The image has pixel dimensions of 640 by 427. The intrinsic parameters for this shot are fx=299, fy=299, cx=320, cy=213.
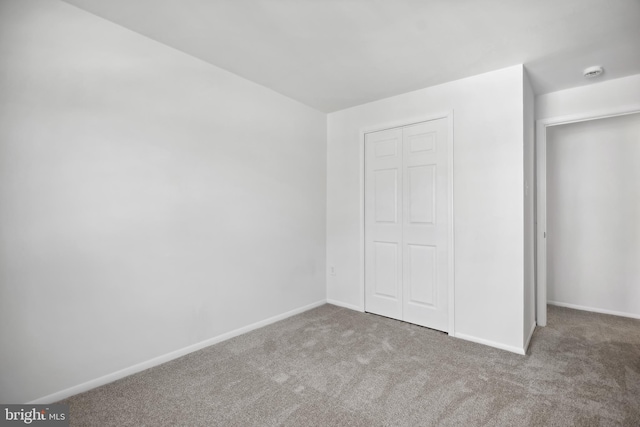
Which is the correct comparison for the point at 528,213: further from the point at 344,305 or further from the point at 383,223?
the point at 344,305

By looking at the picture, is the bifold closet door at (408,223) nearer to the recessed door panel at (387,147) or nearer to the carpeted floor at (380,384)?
the recessed door panel at (387,147)

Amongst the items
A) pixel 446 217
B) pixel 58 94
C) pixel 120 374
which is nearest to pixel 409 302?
pixel 446 217

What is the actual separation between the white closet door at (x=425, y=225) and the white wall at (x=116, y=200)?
1508 mm

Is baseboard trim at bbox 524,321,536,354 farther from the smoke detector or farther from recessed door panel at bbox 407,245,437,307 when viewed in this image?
the smoke detector

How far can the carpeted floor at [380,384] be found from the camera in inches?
69.1

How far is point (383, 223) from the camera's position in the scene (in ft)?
11.6

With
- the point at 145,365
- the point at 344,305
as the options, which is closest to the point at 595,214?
the point at 344,305

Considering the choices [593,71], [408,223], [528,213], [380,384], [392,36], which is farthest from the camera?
[408,223]

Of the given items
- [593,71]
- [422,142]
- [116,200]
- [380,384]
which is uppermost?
[593,71]

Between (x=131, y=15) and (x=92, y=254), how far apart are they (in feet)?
5.45

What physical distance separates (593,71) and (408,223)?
2.13m

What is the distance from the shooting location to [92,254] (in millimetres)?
2043

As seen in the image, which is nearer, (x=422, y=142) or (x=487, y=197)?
(x=487, y=197)

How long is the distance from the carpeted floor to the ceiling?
2.49m
